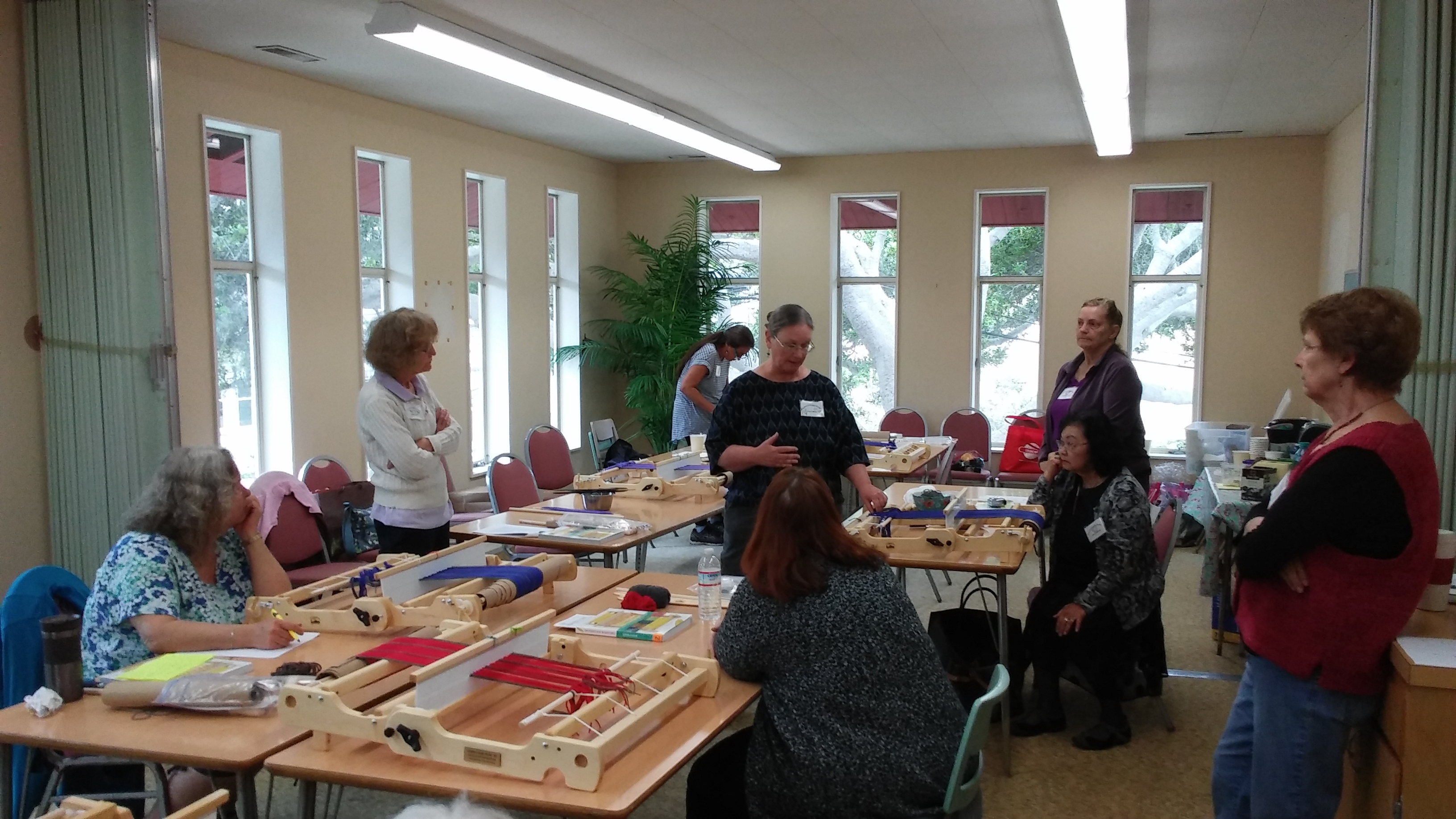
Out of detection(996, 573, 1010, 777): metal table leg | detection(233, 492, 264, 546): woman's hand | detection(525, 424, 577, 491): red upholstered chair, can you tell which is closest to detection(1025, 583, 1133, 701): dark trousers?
detection(996, 573, 1010, 777): metal table leg

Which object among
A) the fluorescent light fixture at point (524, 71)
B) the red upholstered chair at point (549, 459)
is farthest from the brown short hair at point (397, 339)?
the red upholstered chair at point (549, 459)

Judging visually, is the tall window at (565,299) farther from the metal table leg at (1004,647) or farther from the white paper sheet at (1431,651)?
the white paper sheet at (1431,651)

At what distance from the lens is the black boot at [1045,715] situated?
13.1ft

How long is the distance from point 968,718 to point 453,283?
6.18 meters

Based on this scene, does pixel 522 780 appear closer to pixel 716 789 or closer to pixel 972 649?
pixel 716 789

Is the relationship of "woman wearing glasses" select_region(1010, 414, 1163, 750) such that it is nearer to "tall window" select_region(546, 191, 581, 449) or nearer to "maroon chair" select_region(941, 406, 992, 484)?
"maroon chair" select_region(941, 406, 992, 484)

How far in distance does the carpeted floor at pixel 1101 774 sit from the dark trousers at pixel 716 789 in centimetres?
28

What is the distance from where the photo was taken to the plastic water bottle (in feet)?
9.49

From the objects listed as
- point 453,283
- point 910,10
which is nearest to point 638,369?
point 453,283

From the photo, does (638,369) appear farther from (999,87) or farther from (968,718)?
(968,718)

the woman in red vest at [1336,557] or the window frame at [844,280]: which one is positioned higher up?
the window frame at [844,280]

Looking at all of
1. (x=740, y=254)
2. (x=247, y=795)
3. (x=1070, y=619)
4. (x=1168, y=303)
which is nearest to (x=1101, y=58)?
(x=1070, y=619)

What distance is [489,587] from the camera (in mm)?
2916

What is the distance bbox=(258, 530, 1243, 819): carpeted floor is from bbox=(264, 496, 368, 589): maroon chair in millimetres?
1090
